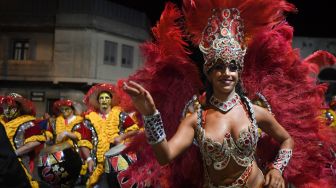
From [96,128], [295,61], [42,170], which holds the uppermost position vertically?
[295,61]

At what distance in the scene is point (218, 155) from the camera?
2.76 meters

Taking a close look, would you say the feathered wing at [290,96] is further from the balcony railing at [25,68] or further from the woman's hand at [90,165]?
the balcony railing at [25,68]

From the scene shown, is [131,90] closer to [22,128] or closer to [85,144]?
[22,128]

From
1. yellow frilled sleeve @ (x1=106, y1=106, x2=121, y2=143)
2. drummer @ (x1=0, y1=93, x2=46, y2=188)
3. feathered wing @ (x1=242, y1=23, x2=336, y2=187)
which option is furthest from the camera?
yellow frilled sleeve @ (x1=106, y1=106, x2=121, y2=143)

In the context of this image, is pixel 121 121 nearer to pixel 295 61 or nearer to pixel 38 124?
pixel 38 124

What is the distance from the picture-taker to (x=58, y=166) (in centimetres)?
627

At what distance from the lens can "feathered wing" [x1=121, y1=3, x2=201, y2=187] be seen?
334 cm

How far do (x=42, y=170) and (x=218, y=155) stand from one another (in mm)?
4112

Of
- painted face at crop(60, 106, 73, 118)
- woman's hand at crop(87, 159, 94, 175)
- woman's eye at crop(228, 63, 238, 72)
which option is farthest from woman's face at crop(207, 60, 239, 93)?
painted face at crop(60, 106, 73, 118)

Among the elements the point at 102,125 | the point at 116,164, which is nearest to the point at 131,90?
the point at 116,164

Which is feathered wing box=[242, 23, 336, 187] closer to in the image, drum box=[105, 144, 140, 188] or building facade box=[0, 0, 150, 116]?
drum box=[105, 144, 140, 188]

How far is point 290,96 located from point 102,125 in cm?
406

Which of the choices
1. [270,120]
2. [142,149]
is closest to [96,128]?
[142,149]

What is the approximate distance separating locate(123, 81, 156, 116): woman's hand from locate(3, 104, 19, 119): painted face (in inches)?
194
